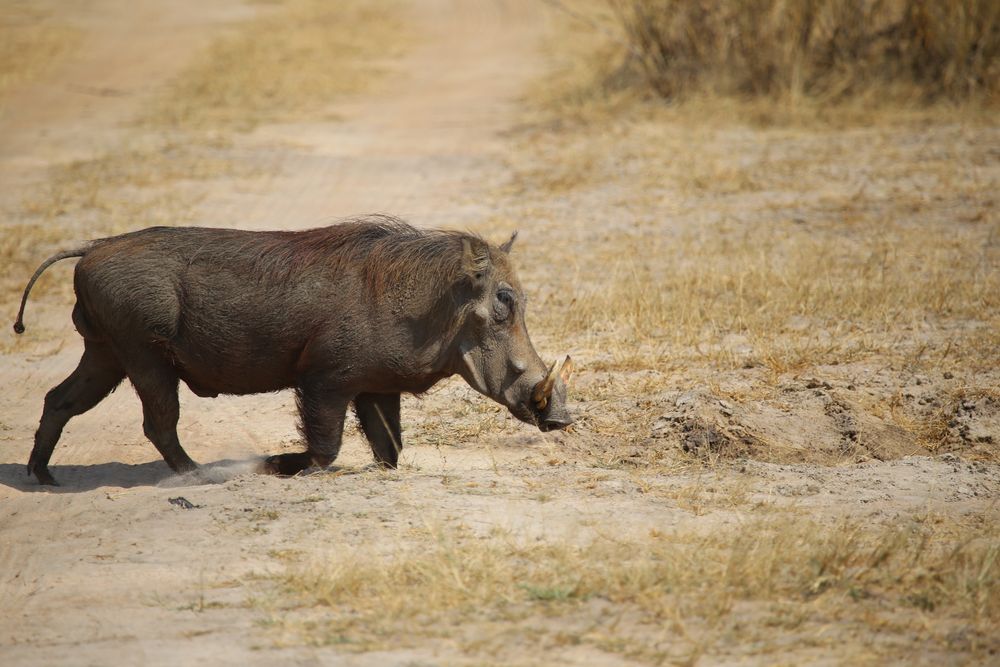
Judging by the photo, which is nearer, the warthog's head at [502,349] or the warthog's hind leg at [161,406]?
the warthog's head at [502,349]

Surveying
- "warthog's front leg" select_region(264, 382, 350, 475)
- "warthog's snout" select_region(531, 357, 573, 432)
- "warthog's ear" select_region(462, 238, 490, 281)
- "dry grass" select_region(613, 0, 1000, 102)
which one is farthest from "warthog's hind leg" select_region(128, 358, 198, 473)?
"dry grass" select_region(613, 0, 1000, 102)

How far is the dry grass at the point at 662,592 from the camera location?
333 cm

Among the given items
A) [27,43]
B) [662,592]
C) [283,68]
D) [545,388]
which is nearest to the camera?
[662,592]

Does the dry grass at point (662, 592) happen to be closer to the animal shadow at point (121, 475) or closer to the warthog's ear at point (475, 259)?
the warthog's ear at point (475, 259)

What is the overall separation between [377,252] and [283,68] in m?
11.3

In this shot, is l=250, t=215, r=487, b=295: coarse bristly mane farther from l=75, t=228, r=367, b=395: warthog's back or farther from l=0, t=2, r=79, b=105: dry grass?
l=0, t=2, r=79, b=105: dry grass

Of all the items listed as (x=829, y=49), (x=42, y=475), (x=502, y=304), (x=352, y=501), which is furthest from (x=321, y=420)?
(x=829, y=49)

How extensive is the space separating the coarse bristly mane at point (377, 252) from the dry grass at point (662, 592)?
1.28m

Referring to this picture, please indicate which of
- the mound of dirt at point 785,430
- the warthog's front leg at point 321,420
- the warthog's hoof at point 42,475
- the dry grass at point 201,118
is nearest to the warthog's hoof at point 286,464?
the warthog's front leg at point 321,420

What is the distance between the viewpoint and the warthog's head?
4.79 m

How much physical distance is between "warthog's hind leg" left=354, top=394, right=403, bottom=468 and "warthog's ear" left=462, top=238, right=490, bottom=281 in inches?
26.9

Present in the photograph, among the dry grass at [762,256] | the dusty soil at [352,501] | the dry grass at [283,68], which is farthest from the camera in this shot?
the dry grass at [283,68]

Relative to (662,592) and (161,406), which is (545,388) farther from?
(161,406)

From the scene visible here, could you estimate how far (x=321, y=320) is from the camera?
4.78 meters
